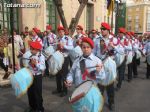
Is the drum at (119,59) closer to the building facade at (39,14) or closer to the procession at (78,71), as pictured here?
the procession at (78,71)

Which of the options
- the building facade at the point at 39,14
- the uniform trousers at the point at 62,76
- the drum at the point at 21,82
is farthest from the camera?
the building facade at the point at 39,14

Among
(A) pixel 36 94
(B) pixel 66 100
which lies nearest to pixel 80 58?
(A) pixel 36 94

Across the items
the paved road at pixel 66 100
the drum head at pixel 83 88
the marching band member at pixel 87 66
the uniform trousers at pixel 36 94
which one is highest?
the marching band member at pixel 87 66

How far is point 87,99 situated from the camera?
5.28 metres

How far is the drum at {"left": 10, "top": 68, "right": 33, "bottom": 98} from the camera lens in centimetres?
696

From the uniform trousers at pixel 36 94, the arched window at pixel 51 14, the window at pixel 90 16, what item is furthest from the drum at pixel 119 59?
the window at pixel 90 16

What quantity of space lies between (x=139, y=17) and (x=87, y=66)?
2711 inches

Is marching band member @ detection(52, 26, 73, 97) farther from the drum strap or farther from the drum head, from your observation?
the drum head

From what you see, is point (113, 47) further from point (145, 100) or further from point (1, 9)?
point (1, 9)

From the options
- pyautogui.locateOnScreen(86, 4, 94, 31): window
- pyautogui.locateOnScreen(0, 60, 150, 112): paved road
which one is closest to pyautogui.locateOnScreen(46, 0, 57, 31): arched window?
pyautogui.locateOnScreen(86, 4, 94, 31): window

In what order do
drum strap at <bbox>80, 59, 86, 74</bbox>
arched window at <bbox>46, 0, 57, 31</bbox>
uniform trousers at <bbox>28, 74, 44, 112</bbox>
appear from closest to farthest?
drum strap at <bbox>80, 59, 86, 74</bbox> < uniform trousers at <bbox>28, 74, 44, 112</bbox> < arched window at <bbox>46, 0, 57, 31</bbox>

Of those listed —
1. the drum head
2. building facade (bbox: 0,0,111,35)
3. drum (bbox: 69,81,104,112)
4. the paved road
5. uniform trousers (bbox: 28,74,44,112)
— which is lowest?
the paved road

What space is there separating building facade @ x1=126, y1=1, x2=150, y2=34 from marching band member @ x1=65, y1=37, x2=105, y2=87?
66.1 m

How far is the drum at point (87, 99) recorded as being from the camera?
5.28 meters
